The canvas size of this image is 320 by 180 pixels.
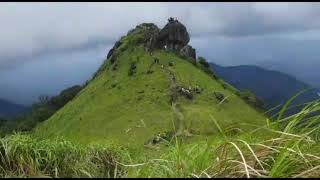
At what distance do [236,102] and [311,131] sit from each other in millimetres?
104389

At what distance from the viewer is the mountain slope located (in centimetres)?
9938

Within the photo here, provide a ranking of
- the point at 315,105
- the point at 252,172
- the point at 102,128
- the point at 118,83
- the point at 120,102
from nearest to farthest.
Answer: the point at 252,172, the point at 315,105, the point at 102,128, the point at 120,102, the point at 118,83

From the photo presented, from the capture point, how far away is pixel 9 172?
5.85m

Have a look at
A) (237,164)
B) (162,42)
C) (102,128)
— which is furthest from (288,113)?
(162,42)

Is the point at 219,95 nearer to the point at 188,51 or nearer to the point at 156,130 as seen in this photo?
the point at 156,130

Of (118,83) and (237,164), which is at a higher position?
(237,164)

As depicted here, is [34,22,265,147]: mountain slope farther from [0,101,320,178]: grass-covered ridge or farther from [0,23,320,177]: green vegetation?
[0,101,320,178]: grass-covered ridge

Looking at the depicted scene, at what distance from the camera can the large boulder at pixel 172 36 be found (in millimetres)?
129875

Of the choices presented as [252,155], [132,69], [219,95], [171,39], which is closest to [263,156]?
[252,155]

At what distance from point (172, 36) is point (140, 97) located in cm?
2426

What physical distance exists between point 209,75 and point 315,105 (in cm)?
12200

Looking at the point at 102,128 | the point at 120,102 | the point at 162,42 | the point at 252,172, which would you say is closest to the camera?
the point at 252,172

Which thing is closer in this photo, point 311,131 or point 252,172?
point 252,172

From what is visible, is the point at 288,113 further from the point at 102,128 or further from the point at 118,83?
the point at 118,83
